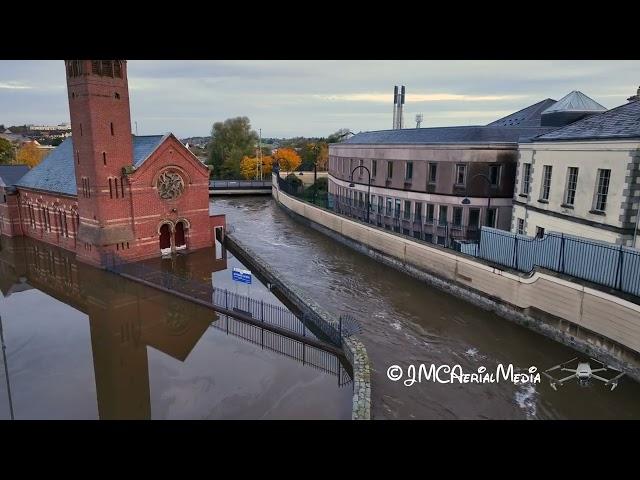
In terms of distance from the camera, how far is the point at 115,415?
41.0 ft

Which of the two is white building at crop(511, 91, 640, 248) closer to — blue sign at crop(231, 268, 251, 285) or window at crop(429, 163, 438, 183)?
window at crop(429, 163, 438, 183)

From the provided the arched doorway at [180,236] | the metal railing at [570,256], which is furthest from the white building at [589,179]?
the arched doorway at [180,236]

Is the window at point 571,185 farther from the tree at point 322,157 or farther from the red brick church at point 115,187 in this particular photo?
the tree at point 322,157

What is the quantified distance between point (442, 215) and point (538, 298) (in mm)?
12085

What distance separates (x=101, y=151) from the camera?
2500 cm

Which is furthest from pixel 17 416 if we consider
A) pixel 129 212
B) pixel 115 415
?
pixel 129 212


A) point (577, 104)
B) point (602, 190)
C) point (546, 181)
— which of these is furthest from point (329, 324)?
point (577, 104)

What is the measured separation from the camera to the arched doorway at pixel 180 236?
1164 inches

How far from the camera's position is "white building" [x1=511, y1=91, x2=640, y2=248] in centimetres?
1709

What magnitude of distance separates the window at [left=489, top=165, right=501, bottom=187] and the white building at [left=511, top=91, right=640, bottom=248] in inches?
116

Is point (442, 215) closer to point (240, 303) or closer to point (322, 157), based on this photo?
point (240, 303)

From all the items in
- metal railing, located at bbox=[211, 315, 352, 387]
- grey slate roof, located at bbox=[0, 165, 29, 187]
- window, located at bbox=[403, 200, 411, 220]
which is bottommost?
metal railing, located at bbox=[211, 315, 352, 387]

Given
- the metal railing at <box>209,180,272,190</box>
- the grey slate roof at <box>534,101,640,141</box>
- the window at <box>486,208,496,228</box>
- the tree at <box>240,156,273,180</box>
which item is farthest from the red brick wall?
the tree at <box>240,156,273,180</box>

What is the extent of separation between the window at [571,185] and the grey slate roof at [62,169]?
72.8 ft
